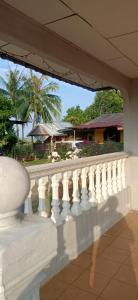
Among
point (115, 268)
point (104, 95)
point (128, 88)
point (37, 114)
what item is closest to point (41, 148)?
point (37, 114)

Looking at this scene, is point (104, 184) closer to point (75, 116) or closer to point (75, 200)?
point (75, 200)

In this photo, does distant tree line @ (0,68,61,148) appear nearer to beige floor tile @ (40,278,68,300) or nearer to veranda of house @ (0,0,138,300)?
veranda of house @ (0,0,138,300)

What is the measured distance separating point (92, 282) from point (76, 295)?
0.23 meters

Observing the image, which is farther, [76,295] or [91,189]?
[91,189]

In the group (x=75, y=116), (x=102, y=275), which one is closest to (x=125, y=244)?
(x=102, y=275)

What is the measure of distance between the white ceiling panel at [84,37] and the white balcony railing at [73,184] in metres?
1.25

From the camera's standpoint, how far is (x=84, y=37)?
2.57 meters

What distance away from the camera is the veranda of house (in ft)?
2.20

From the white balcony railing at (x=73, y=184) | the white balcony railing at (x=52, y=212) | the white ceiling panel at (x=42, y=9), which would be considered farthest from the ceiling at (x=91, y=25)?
the white balcony railing at (x=52, y=212)

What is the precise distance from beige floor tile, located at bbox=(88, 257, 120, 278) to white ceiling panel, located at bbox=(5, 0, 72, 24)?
7.59ft

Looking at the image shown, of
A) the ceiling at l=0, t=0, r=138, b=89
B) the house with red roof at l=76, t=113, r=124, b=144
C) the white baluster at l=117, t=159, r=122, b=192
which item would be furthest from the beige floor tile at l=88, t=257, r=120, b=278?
the house with red roof at l=76, t=113, r=124, b=144

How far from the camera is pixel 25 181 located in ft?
2.28

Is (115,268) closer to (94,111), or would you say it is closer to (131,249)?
(131,249)

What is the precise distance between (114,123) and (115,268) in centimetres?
1577
